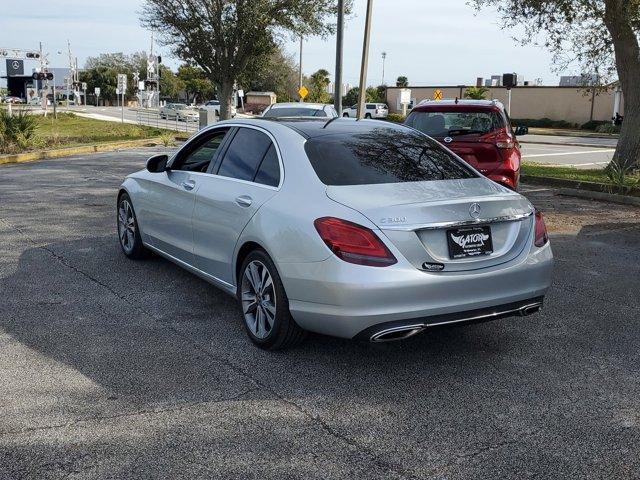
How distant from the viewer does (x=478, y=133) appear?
9.83 metres

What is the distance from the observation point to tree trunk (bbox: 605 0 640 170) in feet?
46.1

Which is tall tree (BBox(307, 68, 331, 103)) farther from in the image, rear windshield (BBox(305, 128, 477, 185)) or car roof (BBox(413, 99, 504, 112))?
rear windshield (BBox(305, 128, 477, 185))

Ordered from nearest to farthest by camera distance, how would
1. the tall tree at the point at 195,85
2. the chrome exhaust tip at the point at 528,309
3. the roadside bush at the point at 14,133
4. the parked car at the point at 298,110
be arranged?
the chrome exhaust tip at the point at 528,309 → the parked car at the point at 298,110 → the roadside bush at the point at 14,133 → the tall tree at the point at 195,85

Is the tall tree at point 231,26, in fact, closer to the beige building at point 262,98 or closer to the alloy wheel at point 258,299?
the alloy wheel at point 258,299

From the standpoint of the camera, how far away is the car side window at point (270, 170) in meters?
4.85

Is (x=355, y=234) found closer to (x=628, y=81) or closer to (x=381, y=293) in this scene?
(x=381, y=293)

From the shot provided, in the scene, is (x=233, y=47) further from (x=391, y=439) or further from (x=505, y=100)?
(x=505, y=100)

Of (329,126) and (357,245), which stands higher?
(329,126)

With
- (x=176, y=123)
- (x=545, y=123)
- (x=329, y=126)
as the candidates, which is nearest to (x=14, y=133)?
(x=329, y=126)

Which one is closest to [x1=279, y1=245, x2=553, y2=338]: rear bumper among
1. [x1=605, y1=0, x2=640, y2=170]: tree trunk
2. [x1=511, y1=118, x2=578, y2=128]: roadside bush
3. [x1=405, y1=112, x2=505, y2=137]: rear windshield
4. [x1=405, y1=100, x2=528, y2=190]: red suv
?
[x1=405, y1=100, x2=528, y2=190]: red suv

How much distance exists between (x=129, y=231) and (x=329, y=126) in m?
2.79

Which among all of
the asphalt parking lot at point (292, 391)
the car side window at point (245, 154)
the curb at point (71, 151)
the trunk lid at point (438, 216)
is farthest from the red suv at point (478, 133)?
the curb at point (71, 151)

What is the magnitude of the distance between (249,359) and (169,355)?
0.54 m

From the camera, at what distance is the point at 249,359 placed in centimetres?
459
